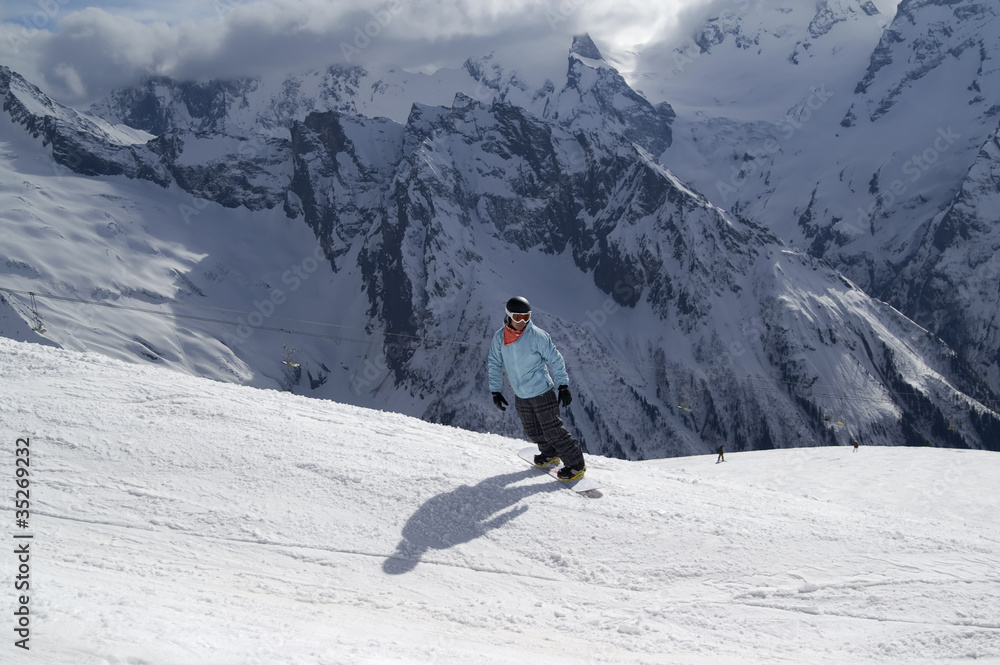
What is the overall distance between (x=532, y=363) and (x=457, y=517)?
2.46m

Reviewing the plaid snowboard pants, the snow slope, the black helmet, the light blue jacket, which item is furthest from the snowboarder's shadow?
the black helmet

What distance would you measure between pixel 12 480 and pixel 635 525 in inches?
281

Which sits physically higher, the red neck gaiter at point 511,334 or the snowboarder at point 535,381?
the red neck gaiter at point 511,334

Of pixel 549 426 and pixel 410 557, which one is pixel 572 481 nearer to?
pixel 549 426

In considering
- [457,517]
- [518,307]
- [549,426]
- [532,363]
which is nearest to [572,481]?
[549,426]

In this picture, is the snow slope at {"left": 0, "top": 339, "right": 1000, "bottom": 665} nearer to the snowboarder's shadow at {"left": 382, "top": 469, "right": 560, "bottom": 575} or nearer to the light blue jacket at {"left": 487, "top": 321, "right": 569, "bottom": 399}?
the snowboarder's shadow at {"left": 382, "top": 469, "right": 560, "bottom": 575}

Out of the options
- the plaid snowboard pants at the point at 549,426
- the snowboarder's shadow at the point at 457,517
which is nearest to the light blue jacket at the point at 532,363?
the plaid snowboard pants at the point at 549,426

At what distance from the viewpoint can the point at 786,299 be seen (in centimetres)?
19162

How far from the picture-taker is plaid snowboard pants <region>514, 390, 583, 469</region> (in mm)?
10055

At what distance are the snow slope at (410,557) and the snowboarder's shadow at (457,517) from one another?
1.3 inches

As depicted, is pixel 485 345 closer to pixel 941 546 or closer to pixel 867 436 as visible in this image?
pixel 867 436

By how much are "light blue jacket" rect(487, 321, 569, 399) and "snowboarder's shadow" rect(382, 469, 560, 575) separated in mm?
1324

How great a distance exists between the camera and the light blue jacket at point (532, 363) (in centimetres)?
989

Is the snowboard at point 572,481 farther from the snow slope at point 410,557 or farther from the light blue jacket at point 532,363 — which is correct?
the light blue jacket at point 532,363
